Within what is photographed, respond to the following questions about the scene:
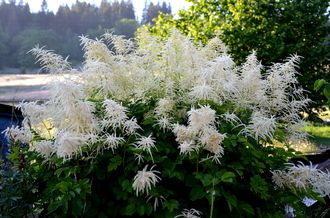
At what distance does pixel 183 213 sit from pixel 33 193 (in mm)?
857

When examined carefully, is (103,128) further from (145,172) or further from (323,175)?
(323,175)

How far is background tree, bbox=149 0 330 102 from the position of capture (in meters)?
8.84

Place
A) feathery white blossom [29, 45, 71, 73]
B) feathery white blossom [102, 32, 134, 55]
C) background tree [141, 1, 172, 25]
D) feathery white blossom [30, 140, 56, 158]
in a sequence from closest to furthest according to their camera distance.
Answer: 1. feathery white blossom [30, 140, 56, 158]
2. feathery white blossom [29, 45, 71, 73]
3. feathery white blossom [102, 32, 134, 55]
4. background tree [141, 1, 172, 25]

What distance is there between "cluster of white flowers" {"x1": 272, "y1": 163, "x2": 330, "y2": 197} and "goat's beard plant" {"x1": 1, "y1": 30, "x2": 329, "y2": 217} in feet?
0.05

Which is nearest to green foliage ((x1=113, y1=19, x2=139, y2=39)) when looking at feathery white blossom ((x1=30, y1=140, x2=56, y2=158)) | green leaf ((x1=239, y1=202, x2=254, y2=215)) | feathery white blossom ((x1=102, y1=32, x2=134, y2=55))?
feathery white blossom ((x1=102, y1=32, x2=134, y2=55))

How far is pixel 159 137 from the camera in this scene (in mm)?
Answer: 2168

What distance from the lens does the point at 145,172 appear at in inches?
74.7

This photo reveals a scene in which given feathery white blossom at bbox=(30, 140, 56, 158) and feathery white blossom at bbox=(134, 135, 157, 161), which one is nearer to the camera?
feathery white blossom at bbox=(134, 135, 157, 161)

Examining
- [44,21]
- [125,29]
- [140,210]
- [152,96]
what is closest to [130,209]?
[140,210]

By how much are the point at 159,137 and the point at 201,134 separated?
0.27 m

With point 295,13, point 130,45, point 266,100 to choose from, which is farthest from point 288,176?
Result: point 295,13

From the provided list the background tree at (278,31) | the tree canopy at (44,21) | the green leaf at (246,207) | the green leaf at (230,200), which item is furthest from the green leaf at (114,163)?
the background tree at (278,31)

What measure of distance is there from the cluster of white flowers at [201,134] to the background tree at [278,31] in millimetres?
6876

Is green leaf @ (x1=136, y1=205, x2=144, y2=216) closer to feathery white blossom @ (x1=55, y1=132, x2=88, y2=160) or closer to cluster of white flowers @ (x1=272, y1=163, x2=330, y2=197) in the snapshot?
feathery white blossom @ (x1=55, y1=132, x2=88, y2=160)
